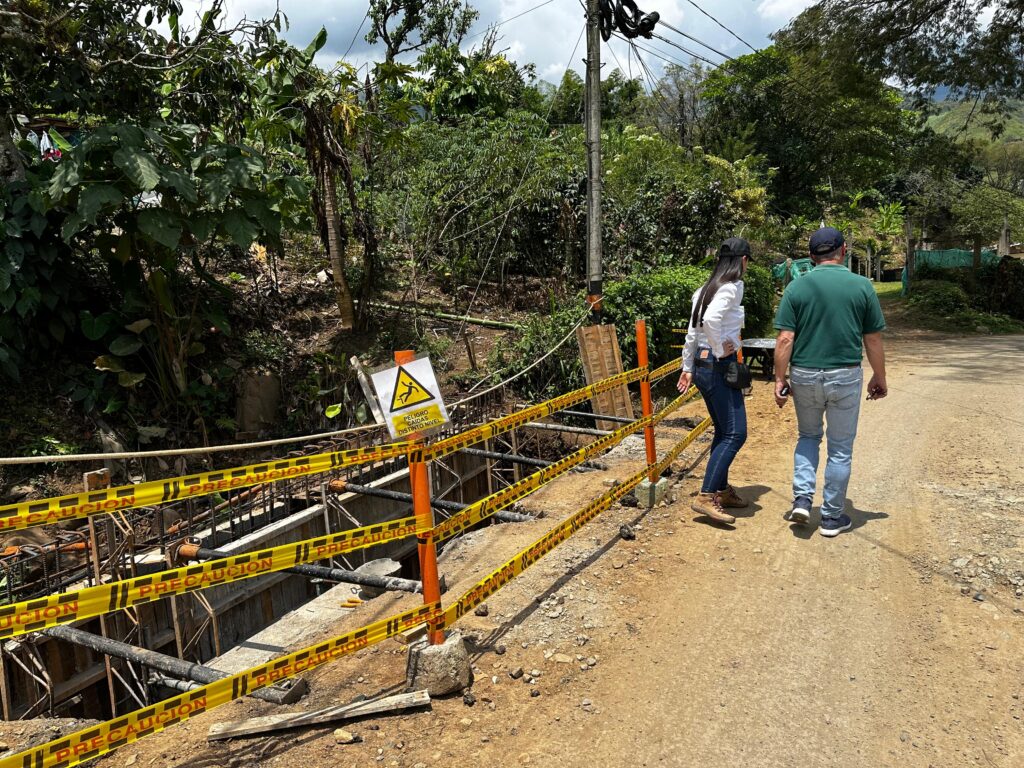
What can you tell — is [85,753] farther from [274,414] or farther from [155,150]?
[274,414]

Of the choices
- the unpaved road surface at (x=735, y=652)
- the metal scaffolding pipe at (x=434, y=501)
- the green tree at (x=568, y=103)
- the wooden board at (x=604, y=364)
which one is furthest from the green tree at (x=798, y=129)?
the unpaved road surface at (x=735, y=652)

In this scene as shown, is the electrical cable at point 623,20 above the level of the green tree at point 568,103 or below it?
below

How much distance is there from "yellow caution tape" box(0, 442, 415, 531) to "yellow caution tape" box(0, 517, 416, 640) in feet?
0.82

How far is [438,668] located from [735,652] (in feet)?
4.61

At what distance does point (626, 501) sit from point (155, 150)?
6900 millimetres

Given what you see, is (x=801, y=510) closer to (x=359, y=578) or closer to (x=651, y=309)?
(x=359, y=578)

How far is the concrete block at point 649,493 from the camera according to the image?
516 centimetres

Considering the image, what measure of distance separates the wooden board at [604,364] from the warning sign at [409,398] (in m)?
6.11

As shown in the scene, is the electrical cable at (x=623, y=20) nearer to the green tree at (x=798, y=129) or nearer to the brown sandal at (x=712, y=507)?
the brown sandal at (x=712, y=507)

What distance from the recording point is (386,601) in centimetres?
450

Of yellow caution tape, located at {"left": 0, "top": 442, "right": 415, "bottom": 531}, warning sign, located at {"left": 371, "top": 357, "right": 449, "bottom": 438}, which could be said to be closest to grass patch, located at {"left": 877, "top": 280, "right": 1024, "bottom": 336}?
warning sign, located at {"left": 371, "top": 357, "right": 449, "bottom": 438}

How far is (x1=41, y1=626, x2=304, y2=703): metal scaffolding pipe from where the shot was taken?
120 inches

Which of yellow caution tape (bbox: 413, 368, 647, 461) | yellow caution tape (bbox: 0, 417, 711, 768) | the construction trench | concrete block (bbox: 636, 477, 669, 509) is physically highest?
yellow caution tape (bbox: 413, 368, 647, 461)

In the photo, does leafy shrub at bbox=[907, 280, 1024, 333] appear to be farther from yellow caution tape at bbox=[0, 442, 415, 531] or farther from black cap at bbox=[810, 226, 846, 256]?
yellow caution tape at bbox=[0, 442, 415, 531]
